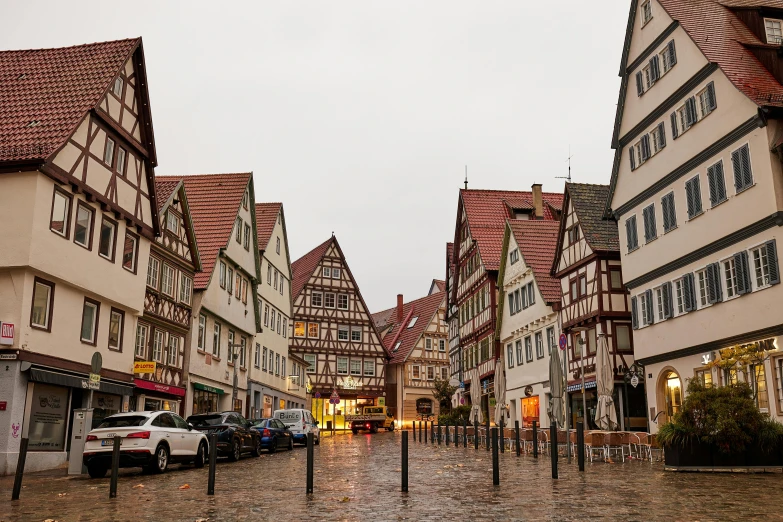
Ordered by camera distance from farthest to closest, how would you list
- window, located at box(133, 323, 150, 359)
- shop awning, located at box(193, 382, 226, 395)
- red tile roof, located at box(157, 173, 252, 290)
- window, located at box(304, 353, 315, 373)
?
window, located at box(304, 353, 315, 373) → red tile roof, located at box(157, 173, 252, 290) → shop awning, located at box(193, 382, 226, 395) → window, located at box(133, 323, 150, 359)

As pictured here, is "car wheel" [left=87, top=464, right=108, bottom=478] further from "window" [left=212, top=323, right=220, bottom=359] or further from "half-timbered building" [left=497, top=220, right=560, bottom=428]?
"half-timbered building" [left=497, top=220, right=560, bottom=428]

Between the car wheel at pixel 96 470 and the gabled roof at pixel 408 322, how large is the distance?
5645 cm

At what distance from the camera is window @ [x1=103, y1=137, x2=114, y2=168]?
82.4 feet

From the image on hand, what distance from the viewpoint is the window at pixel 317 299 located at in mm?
69312

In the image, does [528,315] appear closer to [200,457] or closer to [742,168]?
[742,168]

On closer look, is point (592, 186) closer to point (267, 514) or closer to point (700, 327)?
point (700, 327)

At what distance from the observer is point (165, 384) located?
103 ft

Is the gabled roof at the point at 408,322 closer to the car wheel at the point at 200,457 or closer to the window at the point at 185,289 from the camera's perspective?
the window at the point at 185,289

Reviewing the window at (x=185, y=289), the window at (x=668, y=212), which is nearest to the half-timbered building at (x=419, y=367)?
the window at (x=185, y=289)

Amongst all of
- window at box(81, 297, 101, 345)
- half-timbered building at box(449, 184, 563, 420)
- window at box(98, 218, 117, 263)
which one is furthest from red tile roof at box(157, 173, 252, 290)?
half-timbered building at box(449, 184, 563, 420)

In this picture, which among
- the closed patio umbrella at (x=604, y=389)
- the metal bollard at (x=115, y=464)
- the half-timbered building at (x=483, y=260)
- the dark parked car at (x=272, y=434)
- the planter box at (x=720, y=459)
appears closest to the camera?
the metal bollard at (x=115, y=464)

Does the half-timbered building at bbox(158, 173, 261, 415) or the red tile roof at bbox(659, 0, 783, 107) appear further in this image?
the half-timbered building at bbox(158, 173, 261, 415)

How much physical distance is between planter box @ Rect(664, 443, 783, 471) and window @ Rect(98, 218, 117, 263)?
1741 centimetres

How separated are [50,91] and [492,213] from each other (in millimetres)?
34407
